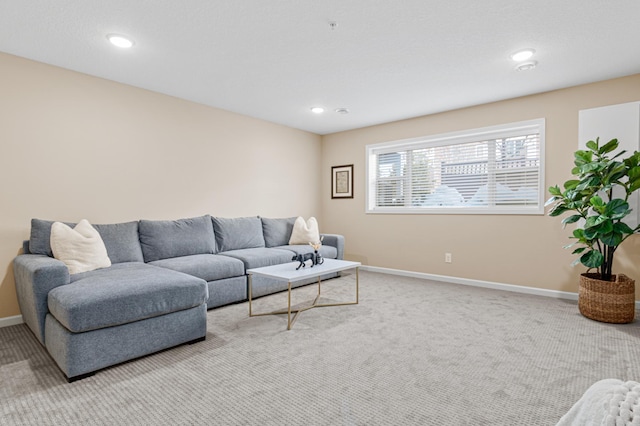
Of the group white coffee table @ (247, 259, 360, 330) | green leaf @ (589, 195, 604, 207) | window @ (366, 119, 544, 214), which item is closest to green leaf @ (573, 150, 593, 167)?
green leaf @ (589, 195, 604, 207)

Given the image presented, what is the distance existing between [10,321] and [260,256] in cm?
229

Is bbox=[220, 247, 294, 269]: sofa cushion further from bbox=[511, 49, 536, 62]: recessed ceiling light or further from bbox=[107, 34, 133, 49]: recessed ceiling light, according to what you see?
bbox=[511, 49, 536, 62]: recessed ceiling light

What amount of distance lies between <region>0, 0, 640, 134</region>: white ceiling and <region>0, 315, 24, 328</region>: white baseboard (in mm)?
2322

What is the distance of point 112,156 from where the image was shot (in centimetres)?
355

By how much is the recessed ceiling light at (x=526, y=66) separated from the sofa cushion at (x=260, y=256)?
3136 mm

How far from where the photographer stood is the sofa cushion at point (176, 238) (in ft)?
11.7

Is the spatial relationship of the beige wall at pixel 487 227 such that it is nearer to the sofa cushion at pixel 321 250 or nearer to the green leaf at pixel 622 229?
the green leaf at pixel 622 229

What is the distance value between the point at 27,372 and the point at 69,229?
46.1 inches

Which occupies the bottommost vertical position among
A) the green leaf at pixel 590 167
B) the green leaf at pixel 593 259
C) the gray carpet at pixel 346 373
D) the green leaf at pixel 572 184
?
the gray carpet at pixel 346 373

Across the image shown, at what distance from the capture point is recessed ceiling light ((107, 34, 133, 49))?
102 inches

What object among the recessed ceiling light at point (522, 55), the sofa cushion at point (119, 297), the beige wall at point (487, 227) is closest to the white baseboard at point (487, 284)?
the beige wall at point (487, 227)

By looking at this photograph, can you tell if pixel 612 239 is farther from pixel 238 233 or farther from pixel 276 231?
pixel 238 233

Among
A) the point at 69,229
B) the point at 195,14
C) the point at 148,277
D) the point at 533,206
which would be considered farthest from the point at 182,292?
the point at 533,206

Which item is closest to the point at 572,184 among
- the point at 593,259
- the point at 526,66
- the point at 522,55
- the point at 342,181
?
the point at 593,259
